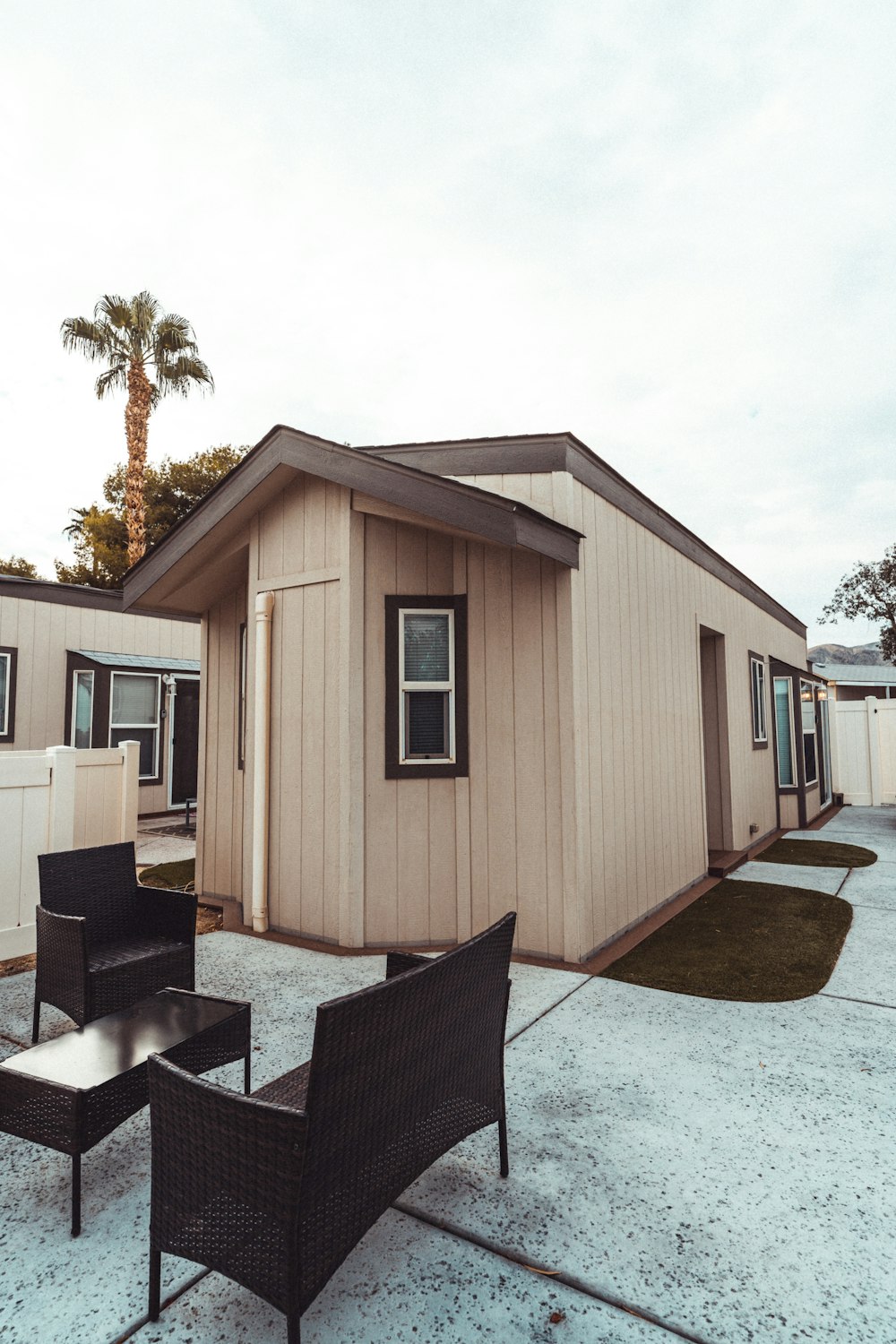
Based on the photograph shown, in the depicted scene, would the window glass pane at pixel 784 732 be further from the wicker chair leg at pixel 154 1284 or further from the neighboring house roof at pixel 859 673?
the neighboring house roof at pixel 859 673

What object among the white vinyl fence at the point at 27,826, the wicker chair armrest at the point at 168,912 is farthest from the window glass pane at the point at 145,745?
the wicker chair armrest at the point at 168,912

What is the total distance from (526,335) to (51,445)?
1943 centimetres

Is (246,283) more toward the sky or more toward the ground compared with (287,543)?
more toward the sky

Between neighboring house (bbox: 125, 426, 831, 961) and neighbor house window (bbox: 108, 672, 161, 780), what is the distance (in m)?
6.59

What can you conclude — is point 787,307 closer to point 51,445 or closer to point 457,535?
point 457,535

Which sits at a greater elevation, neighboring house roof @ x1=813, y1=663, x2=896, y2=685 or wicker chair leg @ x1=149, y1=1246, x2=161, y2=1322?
neighboring house roof @ x1=813, y1=663, x2=896, y2=685

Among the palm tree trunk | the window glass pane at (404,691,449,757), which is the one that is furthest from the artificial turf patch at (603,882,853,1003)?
the palm tree trunk

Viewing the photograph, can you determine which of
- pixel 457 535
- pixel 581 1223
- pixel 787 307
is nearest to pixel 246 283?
pixel 787 307

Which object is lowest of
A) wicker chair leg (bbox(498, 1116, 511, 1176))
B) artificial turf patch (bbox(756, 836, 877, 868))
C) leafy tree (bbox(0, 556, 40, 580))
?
artificial turf patch (bbox(756, 836, 877, 868))

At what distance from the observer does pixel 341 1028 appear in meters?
1.42

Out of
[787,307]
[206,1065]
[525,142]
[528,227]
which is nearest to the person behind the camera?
[206,1065]

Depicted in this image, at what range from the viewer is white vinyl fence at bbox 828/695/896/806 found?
1264 cm

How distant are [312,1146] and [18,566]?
30.9m

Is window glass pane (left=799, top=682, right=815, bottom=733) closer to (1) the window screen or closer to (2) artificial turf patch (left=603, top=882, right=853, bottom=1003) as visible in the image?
(2) artificial turf patch (left=603, top=882, right=853, bottom=1003)
